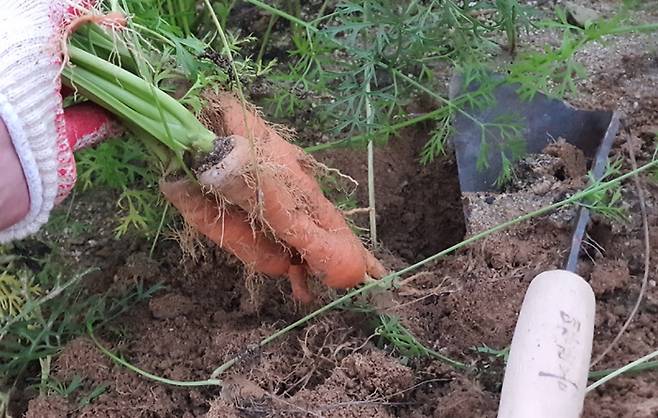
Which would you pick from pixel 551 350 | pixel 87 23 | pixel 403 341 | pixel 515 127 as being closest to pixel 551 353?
pixel 551 350

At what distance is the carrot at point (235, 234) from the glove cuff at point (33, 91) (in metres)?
0.26

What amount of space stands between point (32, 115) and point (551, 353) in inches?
33.6

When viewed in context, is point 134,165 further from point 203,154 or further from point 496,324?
point 496,324

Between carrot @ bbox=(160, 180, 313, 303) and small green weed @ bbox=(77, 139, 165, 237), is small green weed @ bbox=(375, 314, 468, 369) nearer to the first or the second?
carrot @ bbox=(160, 180, 313, 303)

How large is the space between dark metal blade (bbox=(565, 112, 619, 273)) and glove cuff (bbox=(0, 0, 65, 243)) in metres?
0.98

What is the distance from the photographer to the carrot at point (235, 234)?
144 cm

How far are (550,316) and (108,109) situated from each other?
83 centimetres

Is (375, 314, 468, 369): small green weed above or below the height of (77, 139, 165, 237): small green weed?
below

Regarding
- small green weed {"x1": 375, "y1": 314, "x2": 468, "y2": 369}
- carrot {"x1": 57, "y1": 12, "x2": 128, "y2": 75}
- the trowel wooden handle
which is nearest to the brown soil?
small green weed {"x1": 375, "y1": 314, "x2": 468, "y2": 369}

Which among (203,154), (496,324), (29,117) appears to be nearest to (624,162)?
(496,324)

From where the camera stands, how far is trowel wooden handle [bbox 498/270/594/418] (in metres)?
1.04

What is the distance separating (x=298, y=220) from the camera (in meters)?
1.55

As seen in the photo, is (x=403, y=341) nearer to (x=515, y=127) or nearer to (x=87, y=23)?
(x=515, y=127)

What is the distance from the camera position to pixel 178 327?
160 centimetres
